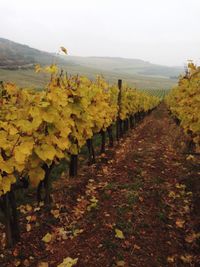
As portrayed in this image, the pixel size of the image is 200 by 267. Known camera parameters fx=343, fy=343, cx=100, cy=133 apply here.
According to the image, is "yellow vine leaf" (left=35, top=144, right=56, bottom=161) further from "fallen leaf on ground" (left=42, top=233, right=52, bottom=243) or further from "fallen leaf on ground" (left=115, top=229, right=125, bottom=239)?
"fallen leaf on ground" (left=115, top=229, right=125, bottom=239)

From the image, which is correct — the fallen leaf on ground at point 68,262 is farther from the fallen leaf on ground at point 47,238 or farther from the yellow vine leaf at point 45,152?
the yellow vine leaf at point 45,152

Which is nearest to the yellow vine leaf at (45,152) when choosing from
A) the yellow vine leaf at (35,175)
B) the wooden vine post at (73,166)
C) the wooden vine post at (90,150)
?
the yellow vine leaf at (35,175)

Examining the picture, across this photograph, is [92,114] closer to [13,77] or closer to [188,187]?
[188,187]

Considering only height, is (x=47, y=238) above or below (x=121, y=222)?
below

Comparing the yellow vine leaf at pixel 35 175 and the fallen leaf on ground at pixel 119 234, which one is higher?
the yellow vine leaf at pixel 35 175

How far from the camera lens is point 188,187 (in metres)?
8.70

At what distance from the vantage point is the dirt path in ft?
18.0

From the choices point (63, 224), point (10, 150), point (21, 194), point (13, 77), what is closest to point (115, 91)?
point (21, 194)

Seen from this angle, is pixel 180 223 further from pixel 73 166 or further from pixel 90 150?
pixel 90 150

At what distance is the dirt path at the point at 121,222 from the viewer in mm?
5496

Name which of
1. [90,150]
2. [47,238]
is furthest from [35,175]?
[90,150]

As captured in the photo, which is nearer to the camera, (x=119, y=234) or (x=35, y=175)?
(x=35, y=175)

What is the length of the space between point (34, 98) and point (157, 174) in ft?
16.4

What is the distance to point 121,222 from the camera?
6434 millimetres
